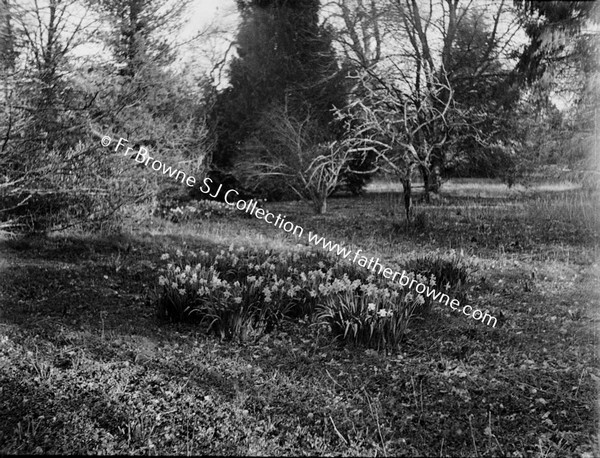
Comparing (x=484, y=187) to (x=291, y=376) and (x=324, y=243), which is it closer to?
(x=324, y=243)

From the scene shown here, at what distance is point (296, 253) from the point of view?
506cm

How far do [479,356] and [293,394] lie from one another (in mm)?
1190

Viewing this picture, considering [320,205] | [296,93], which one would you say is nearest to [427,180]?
[320,205]

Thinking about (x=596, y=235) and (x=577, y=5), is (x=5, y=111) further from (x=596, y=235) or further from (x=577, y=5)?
(x=596, y=235)

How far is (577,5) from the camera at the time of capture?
2.56 metres

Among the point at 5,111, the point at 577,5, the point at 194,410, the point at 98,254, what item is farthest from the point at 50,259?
the point at 577,5

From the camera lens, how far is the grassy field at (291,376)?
225 cm

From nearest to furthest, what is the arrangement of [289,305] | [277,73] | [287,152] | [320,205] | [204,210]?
1. [289,305]
2. [204,210]
3. [320,205]
4. [277,73]
5. [287,152]

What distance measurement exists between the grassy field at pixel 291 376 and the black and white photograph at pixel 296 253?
0.02 metres

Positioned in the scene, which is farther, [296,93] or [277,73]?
[296,93]

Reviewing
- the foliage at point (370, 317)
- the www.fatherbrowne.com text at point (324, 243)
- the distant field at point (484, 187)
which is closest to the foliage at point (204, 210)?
the www.fatherbrowne.com text at point (324, 243)

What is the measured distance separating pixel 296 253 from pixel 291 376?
231 centimetres

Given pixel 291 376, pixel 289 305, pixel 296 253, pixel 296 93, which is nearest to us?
pixel 291 376

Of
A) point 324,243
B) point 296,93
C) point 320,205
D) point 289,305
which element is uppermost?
point 296,93
